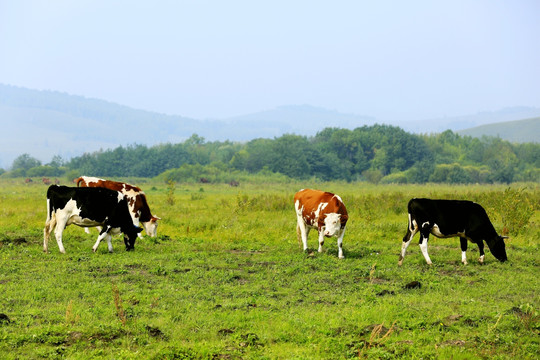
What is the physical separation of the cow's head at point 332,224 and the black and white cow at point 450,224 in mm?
1888

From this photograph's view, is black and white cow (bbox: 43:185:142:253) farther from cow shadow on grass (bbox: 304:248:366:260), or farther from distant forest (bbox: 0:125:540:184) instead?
distant forest (bbox: 0:125:540:184)

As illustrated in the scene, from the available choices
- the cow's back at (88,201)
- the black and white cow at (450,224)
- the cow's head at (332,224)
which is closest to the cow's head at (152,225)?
the cow's back at (88,201)

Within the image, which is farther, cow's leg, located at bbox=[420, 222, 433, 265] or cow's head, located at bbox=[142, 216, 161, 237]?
cow's head, located at bbox=[142, 216, 161, 237]

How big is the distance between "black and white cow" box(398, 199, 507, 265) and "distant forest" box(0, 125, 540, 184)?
240ft

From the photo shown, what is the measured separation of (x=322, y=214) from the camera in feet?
55.1

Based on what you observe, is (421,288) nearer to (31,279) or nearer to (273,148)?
(31,279)

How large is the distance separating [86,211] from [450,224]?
10.0 m

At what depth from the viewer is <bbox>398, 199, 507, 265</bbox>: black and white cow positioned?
50.7ft

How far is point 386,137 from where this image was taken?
113375 millimetres

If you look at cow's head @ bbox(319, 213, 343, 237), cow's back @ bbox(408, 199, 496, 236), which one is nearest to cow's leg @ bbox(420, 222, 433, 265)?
cow's back @ bbox(408, 199, 496, 236)

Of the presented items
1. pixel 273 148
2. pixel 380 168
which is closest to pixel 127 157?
pixel 273 148

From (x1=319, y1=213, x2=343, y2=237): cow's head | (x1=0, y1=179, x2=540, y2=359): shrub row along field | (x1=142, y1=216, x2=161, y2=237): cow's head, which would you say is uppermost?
(x1=319, y1=213, x2=343, y2=237): cow's head

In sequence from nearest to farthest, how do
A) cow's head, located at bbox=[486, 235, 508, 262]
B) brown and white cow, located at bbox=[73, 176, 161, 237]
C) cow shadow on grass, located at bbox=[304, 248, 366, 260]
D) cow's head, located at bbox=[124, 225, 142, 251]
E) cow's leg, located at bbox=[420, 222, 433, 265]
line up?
cow's leg, located at bbox=[420, 222, 433, 265] < cow's head, located at bbox=[486, 235, 508, 262] < cow shadow on grass, located at bbox=[304, 248, 366, 260] < cow's head, located at bbox=[124, 225, 142, 251] < brown and white cow, located at bbox=[73, 176, 161, 237]

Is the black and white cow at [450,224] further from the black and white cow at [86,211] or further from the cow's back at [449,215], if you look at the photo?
the black and white cow at [86,211]
